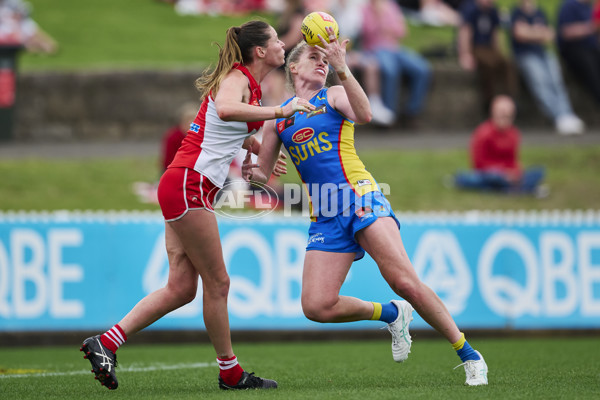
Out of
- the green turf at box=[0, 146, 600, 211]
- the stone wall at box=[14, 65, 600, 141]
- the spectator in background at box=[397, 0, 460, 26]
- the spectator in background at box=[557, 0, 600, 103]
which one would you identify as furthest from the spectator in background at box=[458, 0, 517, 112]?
the spectator in background at box=[397, 0, 460, 26]

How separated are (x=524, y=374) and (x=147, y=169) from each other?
28.2ft

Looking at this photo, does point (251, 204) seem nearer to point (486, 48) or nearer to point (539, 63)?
point (486, 48)

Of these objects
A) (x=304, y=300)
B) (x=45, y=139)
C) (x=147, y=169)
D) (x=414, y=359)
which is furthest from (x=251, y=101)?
(x=45, y=139)

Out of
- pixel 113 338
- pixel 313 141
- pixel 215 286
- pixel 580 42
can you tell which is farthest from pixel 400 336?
pixel 580 42

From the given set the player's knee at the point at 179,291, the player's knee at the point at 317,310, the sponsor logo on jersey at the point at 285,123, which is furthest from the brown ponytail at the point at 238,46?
the player's knee at the point at 317,310

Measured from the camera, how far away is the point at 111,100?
16016mm

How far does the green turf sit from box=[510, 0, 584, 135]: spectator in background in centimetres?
113

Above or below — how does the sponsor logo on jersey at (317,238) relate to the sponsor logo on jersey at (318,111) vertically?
below

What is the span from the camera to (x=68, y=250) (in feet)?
34.3

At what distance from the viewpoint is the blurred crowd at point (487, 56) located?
15.2 m

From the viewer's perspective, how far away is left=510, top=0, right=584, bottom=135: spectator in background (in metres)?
15.7

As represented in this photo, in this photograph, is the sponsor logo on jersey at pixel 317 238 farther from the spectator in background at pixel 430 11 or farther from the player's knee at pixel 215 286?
the spectator in background at pixel 430 11

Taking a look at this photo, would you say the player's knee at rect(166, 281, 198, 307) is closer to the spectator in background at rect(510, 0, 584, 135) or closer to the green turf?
the green turf

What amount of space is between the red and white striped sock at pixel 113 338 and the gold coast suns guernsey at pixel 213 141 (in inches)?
44.6
